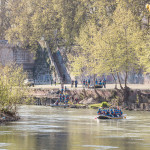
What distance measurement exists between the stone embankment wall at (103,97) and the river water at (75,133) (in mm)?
12957

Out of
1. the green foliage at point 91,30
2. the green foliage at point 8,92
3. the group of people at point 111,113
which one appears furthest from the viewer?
the green foliage at point 91,30

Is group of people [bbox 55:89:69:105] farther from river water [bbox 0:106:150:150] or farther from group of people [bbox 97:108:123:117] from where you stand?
group of people [bbox 97:108:123:117]

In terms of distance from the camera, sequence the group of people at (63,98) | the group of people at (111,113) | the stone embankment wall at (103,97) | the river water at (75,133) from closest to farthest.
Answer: the river water at (75,133) < the group of people at (111,113) < the stone embankment wall at (103,97) < the group of people at (63,98)

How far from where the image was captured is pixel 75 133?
173ft

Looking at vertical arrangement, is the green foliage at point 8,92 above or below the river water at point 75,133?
above

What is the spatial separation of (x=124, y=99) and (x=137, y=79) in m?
16.5

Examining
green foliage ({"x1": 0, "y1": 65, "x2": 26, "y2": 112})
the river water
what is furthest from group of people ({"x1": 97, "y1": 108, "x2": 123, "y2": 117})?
green foliage ({"x1": 0, "y1": 65, "x2": 26, "y2": 112})

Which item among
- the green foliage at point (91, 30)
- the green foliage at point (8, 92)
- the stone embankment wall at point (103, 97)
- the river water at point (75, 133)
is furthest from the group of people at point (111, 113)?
the green foliage at point (91, 30)

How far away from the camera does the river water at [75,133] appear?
144 ft

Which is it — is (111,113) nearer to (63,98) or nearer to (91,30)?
(91,30)

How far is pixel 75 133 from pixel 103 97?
39.6 metres

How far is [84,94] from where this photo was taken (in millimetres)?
95562

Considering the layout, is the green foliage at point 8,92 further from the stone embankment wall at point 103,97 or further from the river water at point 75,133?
the stone embankment wall at point 103,97

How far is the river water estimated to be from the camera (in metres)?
43.8
